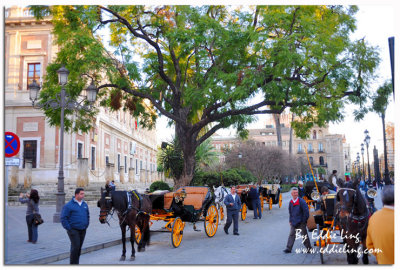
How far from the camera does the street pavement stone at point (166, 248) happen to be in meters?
8.28

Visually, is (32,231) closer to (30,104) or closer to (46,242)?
(46,242)

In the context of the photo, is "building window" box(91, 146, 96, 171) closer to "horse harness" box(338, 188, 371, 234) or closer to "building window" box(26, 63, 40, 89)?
"building window" box(26, 63, 40, 89)

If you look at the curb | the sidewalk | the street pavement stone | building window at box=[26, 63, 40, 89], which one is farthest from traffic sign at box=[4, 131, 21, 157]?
building window at box=[26, 63, 40, 89]

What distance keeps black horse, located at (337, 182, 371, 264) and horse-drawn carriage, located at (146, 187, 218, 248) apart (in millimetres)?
4430

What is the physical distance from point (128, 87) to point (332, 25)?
918 cm

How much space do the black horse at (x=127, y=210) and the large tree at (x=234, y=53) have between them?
252 inches

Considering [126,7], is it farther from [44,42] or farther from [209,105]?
[44,42]

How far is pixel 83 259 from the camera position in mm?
8836

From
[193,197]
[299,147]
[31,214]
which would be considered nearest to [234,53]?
[193,197]

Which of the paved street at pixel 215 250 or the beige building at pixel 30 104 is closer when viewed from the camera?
the paved street at pixel 215 250

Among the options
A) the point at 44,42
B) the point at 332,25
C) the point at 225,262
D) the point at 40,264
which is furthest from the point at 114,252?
the point at 44,42

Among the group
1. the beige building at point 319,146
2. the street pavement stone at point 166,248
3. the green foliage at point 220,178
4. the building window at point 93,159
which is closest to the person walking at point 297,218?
the street pavement stone at point 166,248

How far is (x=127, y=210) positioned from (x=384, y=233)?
5.94 meters

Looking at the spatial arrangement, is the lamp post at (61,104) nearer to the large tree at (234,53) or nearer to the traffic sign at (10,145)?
the large tree at (234,53)
